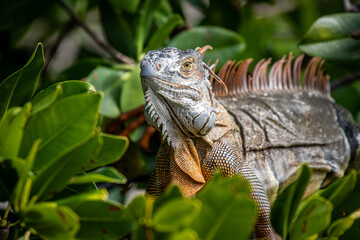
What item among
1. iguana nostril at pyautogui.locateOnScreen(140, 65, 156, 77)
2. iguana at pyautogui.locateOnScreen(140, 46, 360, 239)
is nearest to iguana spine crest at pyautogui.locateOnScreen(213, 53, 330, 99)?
iguana at pyautogui.locateOnScreen(140, 46, 360, 239)

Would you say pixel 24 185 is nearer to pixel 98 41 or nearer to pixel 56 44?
pixel 98 41

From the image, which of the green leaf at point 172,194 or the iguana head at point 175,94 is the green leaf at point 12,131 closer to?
the green leaf at point 172,194

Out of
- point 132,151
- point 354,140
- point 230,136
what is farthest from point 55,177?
point 354,140

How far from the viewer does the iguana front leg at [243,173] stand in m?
1.77

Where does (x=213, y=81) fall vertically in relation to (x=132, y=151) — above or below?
above

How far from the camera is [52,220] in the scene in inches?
43.3

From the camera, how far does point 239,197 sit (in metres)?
1.03

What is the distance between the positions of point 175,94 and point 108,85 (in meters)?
0.72

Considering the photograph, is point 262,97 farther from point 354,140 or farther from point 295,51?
point 295,51

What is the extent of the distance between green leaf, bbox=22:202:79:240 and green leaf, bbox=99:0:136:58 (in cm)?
158

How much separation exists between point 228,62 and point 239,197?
1.27 m

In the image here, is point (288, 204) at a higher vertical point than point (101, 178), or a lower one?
lower

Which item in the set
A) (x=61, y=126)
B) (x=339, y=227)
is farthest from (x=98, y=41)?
(x=339, y=227)

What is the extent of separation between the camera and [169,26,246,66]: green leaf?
2377 mm
